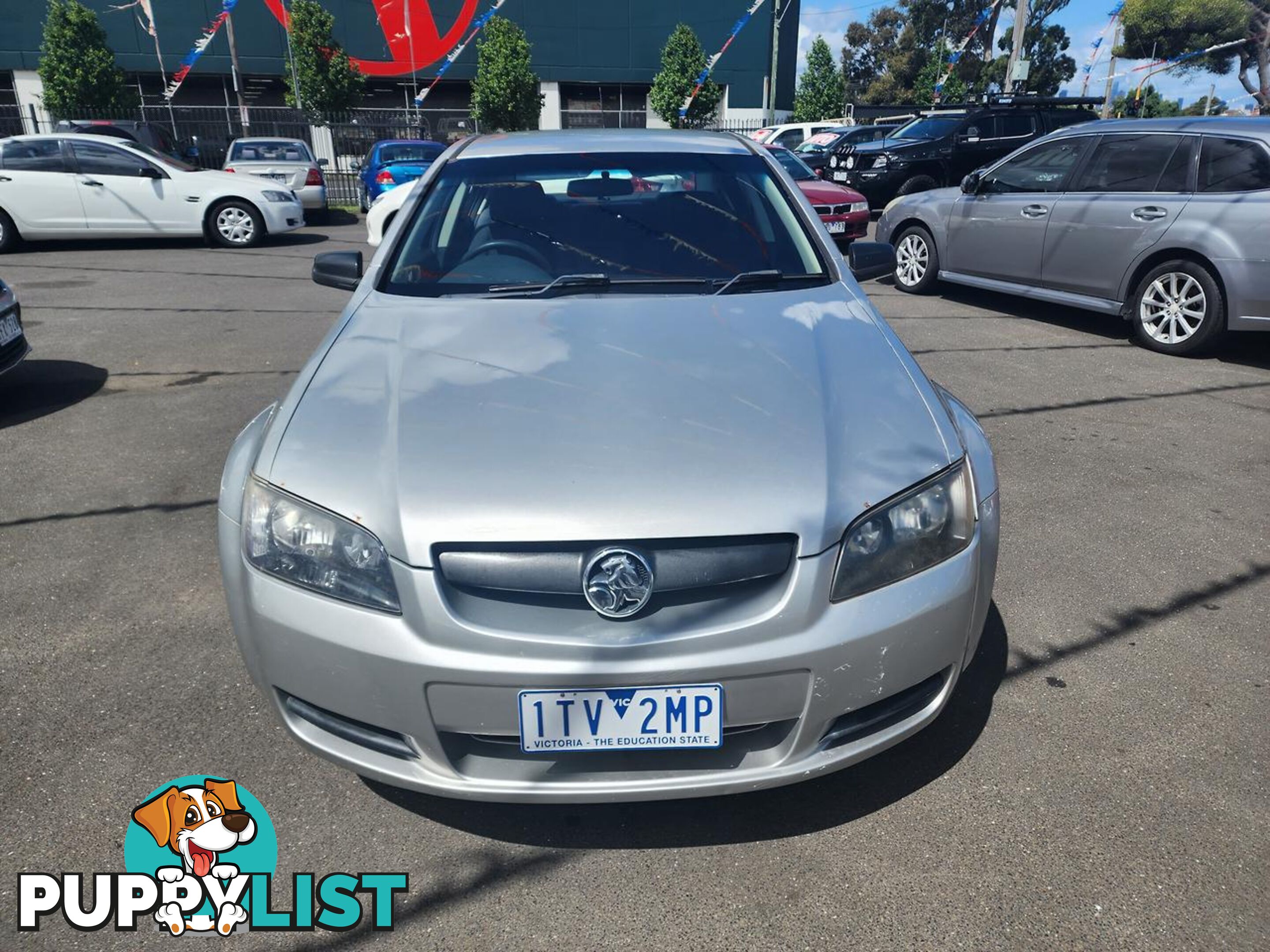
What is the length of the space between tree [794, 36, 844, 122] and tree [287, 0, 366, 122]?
858 inches

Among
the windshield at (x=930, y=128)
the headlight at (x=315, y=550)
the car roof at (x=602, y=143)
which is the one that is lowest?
the headlight at (x=315, y=550)

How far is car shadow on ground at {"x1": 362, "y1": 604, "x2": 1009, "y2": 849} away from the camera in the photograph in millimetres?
2191

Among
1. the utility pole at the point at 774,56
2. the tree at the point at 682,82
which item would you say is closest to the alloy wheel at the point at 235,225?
the utility pole at the point at 774,56

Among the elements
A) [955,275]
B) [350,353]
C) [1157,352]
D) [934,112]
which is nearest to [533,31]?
[934,112]

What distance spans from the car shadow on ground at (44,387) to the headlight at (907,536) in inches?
206

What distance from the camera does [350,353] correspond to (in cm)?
255

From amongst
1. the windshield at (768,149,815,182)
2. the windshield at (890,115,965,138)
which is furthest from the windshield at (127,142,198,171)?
the windshield at (890,115,965,138)

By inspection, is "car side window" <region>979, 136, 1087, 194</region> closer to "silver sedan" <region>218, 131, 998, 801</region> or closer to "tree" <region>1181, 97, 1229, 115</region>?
"silver sedan" <region>218, 131, 998, 801</region>

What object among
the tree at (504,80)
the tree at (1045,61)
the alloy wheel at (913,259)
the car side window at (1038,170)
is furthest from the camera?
the tree at (1045,61)

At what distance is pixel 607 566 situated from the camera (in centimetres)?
183

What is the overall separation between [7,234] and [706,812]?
526 inches

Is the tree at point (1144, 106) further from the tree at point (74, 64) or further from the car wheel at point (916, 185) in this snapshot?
the tree at point (74, 64)

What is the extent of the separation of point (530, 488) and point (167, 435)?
12.7ft

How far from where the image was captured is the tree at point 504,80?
32125 millimetres
